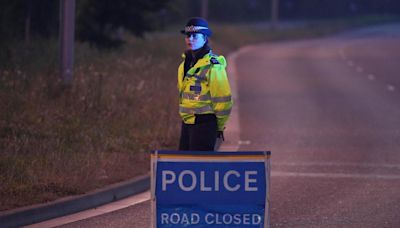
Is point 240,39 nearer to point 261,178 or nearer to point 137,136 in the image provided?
point 137,136

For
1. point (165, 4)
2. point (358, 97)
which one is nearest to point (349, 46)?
point (165, 4)

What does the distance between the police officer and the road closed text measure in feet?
4.05

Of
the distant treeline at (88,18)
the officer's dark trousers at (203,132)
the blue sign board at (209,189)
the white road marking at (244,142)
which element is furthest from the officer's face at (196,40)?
the distant treeline at (88,18)

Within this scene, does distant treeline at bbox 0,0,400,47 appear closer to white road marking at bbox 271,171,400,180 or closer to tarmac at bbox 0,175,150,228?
white road marking at bbox 271,171,400,180

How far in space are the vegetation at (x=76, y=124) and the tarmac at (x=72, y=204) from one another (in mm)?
147

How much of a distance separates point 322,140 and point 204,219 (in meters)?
8.74

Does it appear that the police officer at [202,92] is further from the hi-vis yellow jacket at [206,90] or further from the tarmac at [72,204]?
the tarmac at [72,204]

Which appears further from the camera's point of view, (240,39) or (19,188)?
(240,39)

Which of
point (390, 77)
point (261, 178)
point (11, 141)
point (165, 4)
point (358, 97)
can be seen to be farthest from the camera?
point (390, 77)

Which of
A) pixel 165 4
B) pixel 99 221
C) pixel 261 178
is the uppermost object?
pixel 165 4

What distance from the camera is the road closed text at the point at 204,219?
7.38 metres

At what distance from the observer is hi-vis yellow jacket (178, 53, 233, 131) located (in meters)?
8.36

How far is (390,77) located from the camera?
30250mm

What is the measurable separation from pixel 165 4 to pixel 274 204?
18.2m
